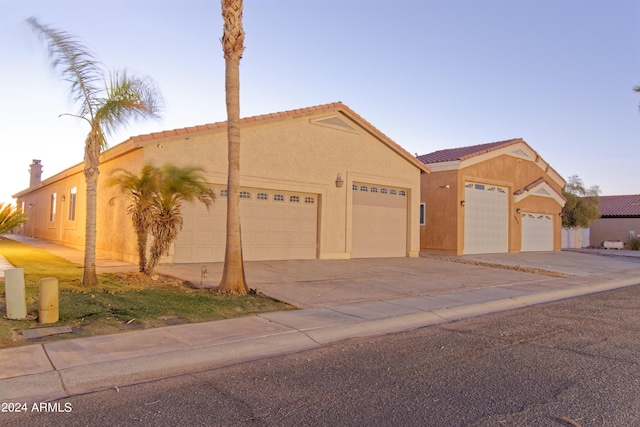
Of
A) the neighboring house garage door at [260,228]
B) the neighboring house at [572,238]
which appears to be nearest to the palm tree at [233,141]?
the neighboring house garage door at [260,228]

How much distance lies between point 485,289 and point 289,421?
939cm

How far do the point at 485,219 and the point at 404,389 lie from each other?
21.7 metres

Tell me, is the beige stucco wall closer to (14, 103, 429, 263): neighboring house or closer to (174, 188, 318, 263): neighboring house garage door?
(14, 103, 429, 263): neighboring house

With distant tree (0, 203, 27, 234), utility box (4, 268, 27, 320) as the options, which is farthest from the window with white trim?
utility box (4, 268, 27, 320)

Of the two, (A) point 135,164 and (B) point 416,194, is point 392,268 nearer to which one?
(B) point 416,194

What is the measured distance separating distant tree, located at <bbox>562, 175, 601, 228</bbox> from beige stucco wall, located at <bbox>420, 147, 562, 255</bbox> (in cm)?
799

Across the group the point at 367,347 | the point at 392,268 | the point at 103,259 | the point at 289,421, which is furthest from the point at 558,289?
the point at 103,259

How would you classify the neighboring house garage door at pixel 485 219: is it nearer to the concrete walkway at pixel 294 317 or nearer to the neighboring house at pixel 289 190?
the neighboring house at pixel 289 190

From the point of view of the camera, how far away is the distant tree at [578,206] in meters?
34.8

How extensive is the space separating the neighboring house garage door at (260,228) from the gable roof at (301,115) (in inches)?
82.6

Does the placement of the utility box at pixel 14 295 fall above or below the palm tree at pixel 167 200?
below

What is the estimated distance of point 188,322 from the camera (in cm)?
758

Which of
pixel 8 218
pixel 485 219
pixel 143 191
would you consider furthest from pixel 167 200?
pixel 485 219

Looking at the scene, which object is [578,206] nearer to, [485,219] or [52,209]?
[485,219]
